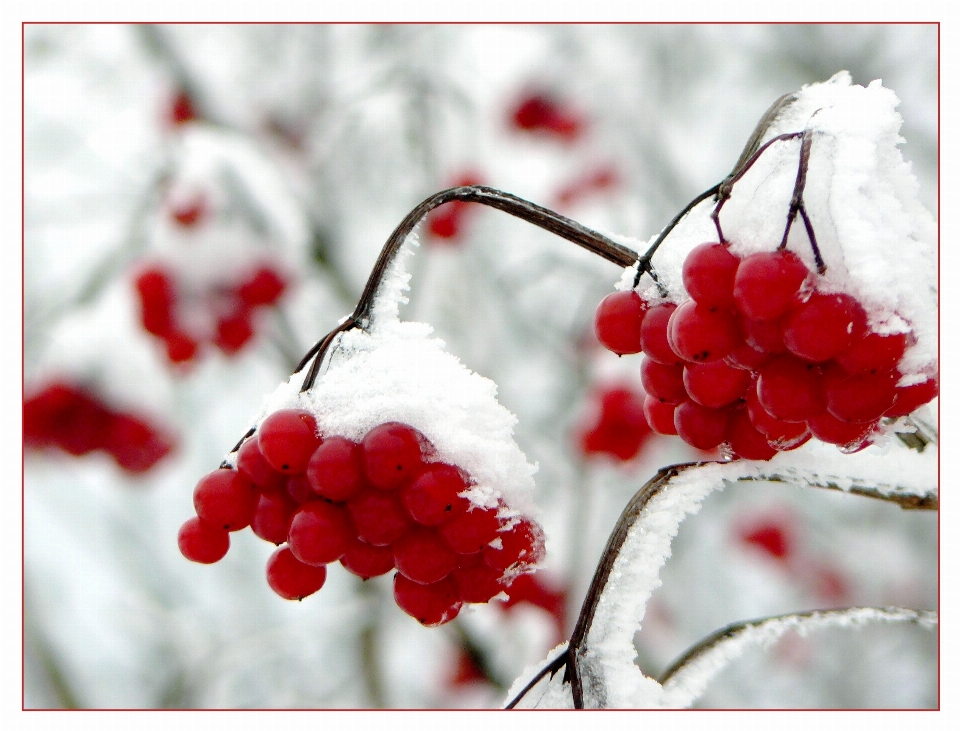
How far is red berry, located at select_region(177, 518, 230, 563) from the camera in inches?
26.9

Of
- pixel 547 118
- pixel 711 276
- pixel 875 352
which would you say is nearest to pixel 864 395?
pixel 875 352

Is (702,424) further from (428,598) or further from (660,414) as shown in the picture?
(428,598)

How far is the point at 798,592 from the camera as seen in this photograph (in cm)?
365

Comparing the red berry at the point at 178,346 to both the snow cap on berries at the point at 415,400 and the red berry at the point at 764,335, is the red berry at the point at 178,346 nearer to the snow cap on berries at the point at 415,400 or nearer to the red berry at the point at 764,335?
the snow cap on berries at the point at 415,400

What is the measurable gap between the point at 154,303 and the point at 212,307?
135mm

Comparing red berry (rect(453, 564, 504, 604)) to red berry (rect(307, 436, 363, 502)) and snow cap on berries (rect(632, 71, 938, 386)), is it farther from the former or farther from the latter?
snow cap on berries (rect(632, 71, 938, 386))

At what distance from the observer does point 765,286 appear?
0.51 m

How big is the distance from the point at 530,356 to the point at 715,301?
3.31 meters

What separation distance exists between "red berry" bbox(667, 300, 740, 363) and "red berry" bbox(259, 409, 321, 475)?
31cm

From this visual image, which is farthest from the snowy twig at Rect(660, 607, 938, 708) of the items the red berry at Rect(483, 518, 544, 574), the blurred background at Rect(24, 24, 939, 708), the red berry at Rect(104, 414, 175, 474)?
the red berry at Rect(104, 414, 175, 474)

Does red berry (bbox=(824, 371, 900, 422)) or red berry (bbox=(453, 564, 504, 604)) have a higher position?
red berry (bbox=(824, 371, 900, 422))
